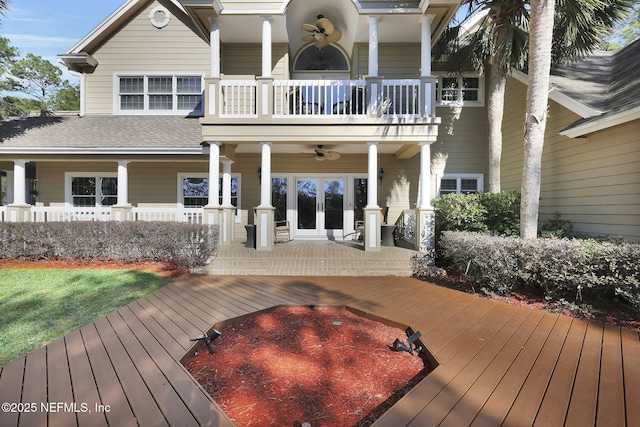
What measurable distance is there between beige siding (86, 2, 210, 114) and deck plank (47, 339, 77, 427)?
9.55 meters

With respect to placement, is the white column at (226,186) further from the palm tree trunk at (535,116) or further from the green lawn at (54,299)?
the palm tree trunk at (535,116)

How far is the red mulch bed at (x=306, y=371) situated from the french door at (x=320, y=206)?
6.37 meters

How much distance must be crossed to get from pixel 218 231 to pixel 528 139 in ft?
22.7

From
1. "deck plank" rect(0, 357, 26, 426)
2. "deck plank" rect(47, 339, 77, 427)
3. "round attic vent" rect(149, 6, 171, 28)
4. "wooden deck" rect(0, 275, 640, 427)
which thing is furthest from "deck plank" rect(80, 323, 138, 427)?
"round attic vent" rect(149, 6, 171, 28)

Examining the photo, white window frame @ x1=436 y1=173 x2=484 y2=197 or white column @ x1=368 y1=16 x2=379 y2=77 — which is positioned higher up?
→ white column @ x1=368 y1=16 x2=379 y2=77

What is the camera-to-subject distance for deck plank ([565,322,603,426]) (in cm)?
205

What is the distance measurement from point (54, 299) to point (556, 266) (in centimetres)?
761

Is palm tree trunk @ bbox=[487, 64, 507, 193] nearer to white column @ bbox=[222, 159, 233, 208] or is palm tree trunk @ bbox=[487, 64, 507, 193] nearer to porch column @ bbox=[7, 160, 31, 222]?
white column @ bbox=[222, 159, 233, 208]

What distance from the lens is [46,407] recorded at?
209 centimetres

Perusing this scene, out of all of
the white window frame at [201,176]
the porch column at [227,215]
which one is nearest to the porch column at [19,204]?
the white window frame at [201,176]

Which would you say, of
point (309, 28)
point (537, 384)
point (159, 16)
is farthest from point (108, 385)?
point (159, 16)

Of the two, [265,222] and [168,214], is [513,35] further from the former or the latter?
[168,214]

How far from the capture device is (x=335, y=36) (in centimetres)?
941

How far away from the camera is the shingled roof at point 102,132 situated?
8500 mm
